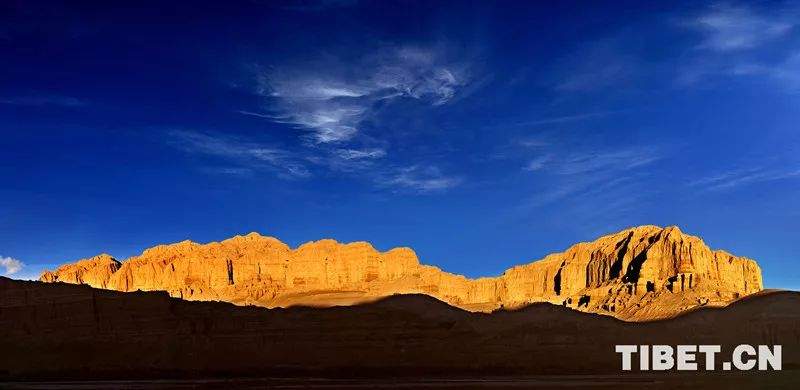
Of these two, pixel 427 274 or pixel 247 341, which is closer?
pixel 247 341

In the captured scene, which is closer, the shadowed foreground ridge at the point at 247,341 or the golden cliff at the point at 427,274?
the shadowed foreground ridge at the point at 247,341

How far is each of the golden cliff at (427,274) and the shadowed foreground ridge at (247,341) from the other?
62935 mm

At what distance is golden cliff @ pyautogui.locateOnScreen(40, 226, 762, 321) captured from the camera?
154 m

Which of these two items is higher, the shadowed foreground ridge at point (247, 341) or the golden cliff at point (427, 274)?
the golden cliff at point (427, 274)

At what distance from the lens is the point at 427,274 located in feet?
607

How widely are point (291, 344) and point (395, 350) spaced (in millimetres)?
10454

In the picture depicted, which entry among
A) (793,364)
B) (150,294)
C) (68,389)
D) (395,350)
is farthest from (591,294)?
(68,389)

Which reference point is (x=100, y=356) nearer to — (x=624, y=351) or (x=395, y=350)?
(x=395, y=350)

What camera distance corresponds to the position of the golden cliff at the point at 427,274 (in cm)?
15362

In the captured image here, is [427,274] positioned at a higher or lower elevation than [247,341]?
higher

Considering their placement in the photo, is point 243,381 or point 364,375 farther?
point 364,375

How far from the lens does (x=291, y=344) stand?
261 feet

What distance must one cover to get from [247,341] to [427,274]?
10764cm

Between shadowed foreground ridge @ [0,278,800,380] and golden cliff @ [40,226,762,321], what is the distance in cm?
6294
